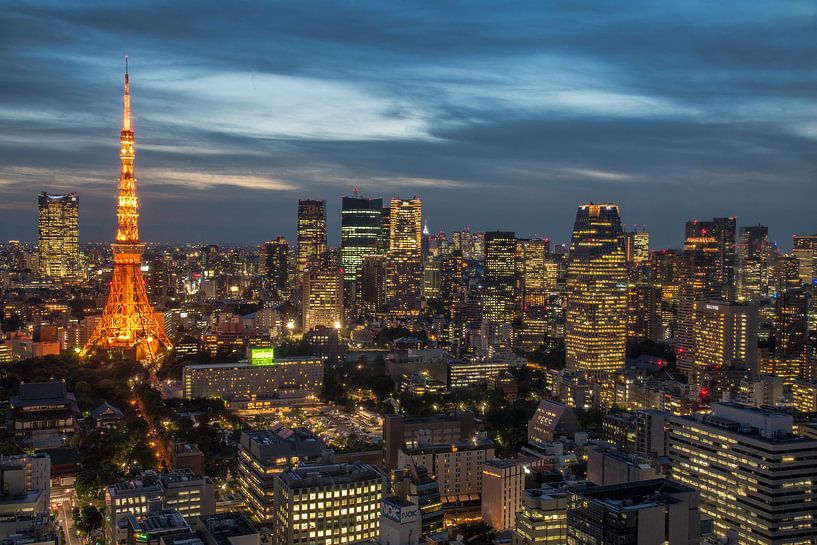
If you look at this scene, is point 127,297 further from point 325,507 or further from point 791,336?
point 791,336

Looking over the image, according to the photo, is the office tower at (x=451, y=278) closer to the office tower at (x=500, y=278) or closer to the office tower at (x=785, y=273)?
the office tower at (x=500, y=278)

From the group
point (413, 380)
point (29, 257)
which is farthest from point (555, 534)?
point (29, 257)

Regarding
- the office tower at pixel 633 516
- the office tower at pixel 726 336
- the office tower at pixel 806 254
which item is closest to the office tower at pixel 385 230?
the office tower at pixel 806 254

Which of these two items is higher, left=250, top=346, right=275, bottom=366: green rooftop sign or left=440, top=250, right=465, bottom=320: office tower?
left=440, top=250, right=465, bottom=320: office tower

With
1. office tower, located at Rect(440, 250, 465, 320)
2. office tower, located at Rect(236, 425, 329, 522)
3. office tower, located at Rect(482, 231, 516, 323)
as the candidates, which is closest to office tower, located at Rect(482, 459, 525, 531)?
office tower, located at Rect(236, 425, 329, 522)

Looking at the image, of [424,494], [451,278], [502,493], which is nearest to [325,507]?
[424,494]

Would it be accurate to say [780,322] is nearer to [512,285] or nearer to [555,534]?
[512,285]

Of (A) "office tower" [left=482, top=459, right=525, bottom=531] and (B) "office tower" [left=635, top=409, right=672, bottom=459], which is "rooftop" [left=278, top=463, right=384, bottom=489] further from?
(B) "office tower" [left=635, top=409, right=672, bottom=459]
